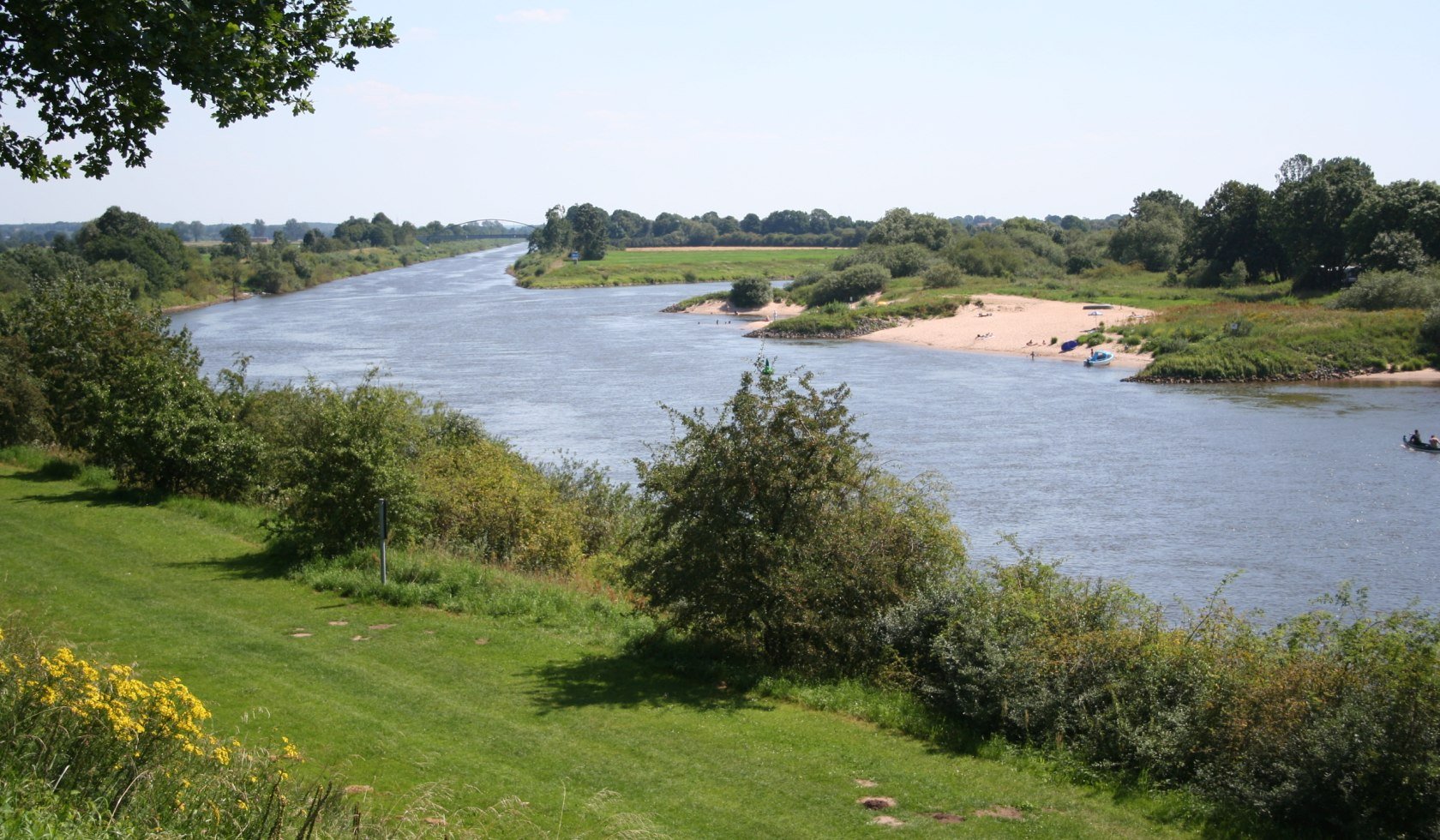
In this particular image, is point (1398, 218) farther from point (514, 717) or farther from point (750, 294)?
point (514, 717)

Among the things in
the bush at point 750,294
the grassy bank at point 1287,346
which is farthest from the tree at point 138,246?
the grassy bank at point 1287,346

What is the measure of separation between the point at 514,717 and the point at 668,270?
15316 centimetres

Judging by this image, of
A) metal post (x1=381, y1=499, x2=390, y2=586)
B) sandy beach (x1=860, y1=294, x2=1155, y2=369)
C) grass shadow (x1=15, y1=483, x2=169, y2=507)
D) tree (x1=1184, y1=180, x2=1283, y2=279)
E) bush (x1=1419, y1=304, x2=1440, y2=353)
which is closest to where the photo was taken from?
metal post (x1=381, y1=499, x2=390, y2=586)

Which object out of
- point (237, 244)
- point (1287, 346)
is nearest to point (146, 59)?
point (1287, 346)

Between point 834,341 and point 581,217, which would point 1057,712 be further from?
point 581,217

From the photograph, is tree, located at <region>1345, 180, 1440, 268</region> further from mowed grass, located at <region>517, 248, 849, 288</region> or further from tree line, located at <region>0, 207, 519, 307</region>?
tree line, located at <region>0, 207, 519, 307</region>

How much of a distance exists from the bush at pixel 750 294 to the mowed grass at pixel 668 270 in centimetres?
3338

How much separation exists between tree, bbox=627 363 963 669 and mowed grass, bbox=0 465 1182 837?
124 cm

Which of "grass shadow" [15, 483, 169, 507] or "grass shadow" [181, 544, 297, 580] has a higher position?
"grass shadow" [15, 483, 169, 507]

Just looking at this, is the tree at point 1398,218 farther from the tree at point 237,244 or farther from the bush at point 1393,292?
Answer: the tree at point 237,244

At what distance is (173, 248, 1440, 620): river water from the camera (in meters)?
28.8

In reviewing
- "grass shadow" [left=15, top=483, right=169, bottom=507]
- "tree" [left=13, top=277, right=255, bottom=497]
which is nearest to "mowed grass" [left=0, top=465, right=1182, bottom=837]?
"grass shadow" [left=15, top=483, right=169, bottom=507]

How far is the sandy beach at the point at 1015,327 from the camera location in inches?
2990

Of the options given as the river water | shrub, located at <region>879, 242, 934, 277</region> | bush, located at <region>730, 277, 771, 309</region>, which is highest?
shrub, located at <region>879, 242, 934, 277</region>
